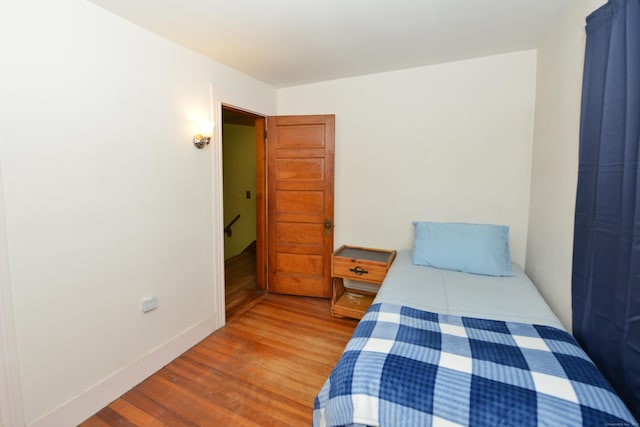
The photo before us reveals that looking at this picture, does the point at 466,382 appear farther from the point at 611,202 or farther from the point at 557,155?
the point at 557,155

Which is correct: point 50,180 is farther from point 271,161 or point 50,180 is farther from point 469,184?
point 469,184

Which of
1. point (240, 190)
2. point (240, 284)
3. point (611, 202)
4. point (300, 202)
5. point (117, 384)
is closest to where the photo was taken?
point (611, 202)

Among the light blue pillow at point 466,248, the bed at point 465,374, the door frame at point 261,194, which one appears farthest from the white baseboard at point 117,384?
the light blue pillow at point 466,248

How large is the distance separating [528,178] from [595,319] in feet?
4.86

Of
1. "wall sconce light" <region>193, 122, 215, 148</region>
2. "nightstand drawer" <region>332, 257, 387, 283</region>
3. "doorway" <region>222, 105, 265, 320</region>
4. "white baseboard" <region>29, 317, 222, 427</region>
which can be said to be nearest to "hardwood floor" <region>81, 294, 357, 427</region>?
"white baseboard" <region>29, 317, 222, 427</region>

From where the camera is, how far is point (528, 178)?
2.44 meters

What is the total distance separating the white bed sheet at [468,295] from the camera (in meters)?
A: 1.55

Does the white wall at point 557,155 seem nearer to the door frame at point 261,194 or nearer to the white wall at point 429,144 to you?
the white wall at point 429,144

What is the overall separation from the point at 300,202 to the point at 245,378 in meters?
1.73

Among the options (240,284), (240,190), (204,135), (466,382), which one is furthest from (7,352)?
(240,190)

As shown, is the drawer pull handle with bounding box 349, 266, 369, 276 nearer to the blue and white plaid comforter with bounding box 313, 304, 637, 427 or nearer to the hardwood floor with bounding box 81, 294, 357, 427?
the hardwood floor with bounding box 81, 294, 357, 427

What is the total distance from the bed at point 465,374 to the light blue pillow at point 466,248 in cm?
56

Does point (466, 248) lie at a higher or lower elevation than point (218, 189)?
lower

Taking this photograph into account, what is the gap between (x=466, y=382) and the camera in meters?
1.02
